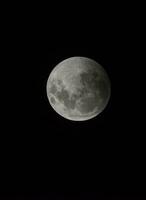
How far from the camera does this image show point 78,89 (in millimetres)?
7168

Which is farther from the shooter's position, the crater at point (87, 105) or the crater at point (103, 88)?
the crater at point (103, 88)

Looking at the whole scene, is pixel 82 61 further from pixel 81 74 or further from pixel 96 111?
pixel 96 111

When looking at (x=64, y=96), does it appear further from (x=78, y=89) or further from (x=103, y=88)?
(x=103, y=88)

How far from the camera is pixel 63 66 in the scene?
743cm

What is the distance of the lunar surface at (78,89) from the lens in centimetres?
720

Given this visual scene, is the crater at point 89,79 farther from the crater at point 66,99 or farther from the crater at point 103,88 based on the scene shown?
the crater at point 66,99

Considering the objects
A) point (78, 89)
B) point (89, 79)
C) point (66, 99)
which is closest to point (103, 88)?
point (89, 79)

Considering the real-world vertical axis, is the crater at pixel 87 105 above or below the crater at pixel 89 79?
below

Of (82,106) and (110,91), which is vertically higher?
(110,91)

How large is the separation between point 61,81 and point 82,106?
1.83ft

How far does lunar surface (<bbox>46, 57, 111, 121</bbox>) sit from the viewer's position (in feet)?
23.6

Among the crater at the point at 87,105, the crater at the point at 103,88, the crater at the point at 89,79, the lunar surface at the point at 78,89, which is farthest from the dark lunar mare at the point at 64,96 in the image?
the crater at the point at 103,88

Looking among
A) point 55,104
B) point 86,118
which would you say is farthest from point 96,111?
point 55,104

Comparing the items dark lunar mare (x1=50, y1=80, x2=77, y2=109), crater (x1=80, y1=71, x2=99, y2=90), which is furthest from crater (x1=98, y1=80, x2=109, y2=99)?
dark lunar mare (x1=50, y1=80, x2=77, y2=109)
